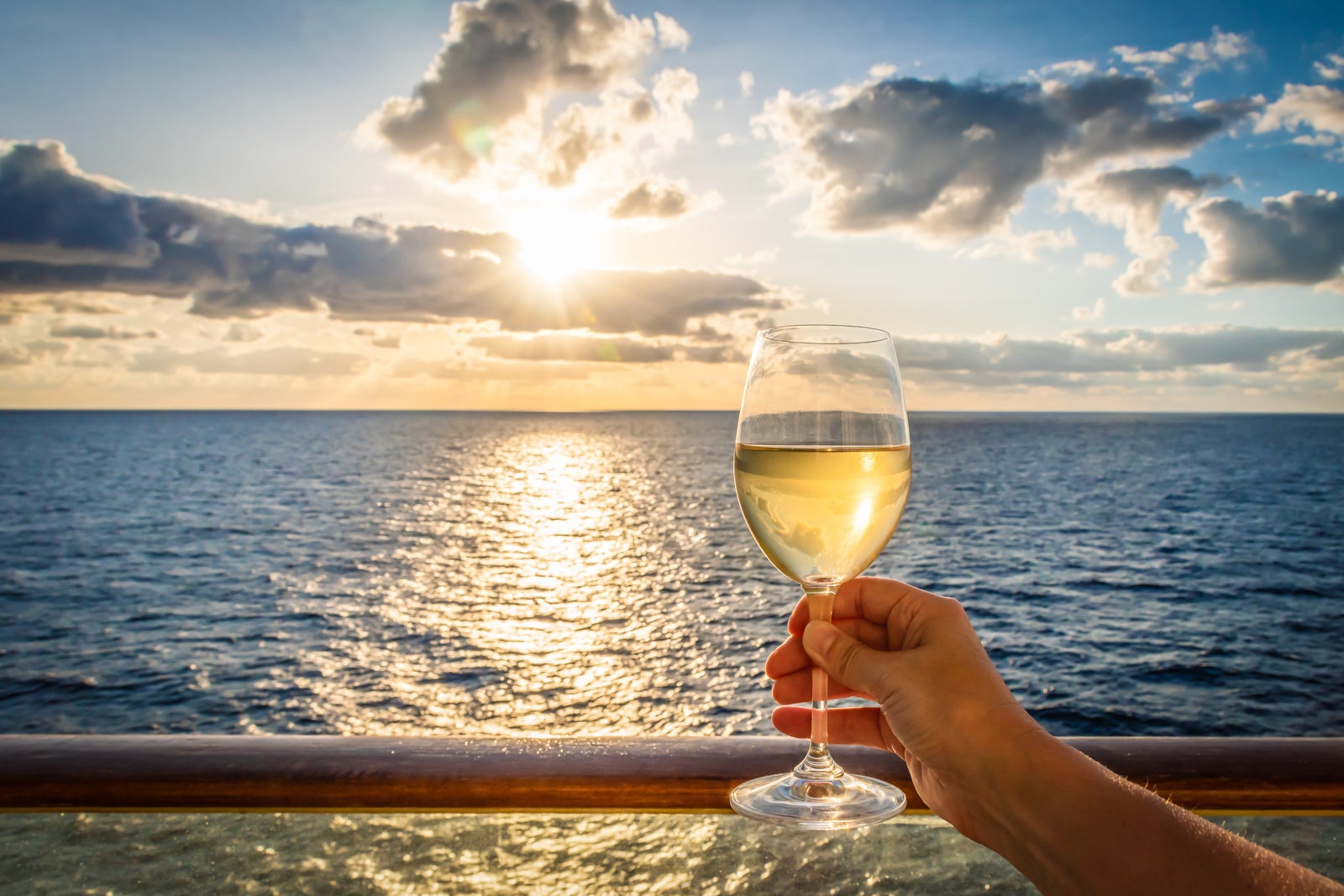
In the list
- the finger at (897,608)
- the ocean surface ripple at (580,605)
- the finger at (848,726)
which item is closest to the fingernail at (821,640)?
the finger at (897,608)

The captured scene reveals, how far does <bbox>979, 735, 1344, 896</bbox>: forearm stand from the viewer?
752 millimetres

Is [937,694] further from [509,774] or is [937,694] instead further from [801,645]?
[509,774]

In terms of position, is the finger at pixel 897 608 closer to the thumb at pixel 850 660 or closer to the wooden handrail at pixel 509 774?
the thumb at pixel 850 660

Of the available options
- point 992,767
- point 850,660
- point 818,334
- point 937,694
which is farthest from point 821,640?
point 818,334

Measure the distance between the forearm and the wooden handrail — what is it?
34cm

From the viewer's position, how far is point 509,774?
138 centimetres

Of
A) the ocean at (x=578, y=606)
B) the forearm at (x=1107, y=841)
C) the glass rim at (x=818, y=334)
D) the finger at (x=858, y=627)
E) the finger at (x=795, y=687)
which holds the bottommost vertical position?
the ocean at (x=578, y=606)

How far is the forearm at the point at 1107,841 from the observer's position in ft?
2.47

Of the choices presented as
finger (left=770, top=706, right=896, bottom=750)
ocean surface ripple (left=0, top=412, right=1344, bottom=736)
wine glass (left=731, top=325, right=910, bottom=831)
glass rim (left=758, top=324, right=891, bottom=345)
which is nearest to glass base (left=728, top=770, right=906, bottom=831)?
wine glass (left=731, top=325, right=910, bottom=831)

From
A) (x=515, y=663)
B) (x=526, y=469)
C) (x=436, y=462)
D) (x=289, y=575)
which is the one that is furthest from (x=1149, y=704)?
(x=436, y=462)

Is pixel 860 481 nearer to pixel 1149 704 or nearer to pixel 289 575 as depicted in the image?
pixel 1149 704

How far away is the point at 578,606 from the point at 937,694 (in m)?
25.8

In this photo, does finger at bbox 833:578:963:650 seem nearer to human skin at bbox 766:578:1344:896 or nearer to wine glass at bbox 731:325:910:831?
human skin at bbox 766:578:1344:896

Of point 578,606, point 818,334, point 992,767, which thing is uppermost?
point 818,334
